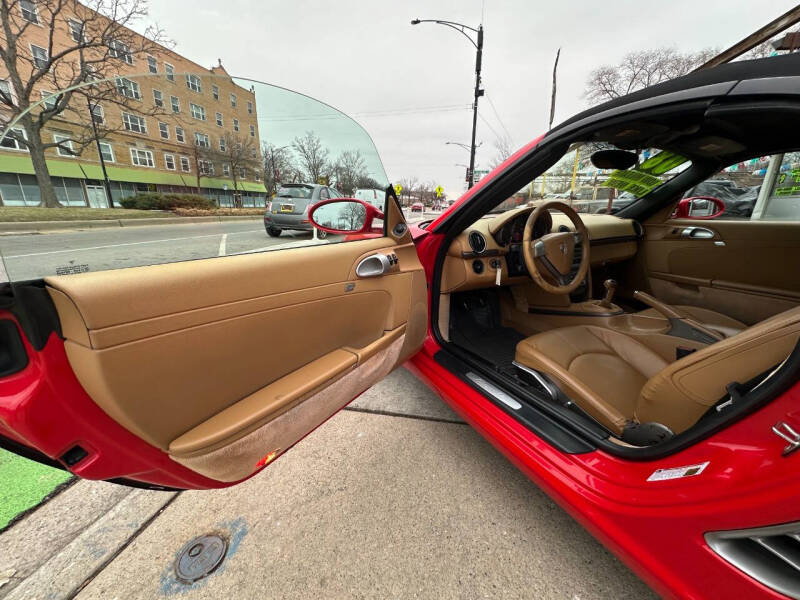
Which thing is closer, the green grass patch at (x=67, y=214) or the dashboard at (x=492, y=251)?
the green grass patch at (x=67, y=214)

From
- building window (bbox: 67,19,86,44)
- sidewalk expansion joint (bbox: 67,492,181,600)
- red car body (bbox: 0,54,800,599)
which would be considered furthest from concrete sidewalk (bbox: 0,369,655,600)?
building window (bbox: 67,19,86,44)

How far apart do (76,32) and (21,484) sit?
1.96 m

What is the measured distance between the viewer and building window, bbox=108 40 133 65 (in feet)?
2.93

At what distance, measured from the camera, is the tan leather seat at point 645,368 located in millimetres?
901

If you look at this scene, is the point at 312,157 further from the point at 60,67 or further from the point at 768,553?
the point at 768,553

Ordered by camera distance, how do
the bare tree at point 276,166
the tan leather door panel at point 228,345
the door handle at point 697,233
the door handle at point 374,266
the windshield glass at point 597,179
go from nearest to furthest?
the tan leather door panel at point 228,345 < the bare tree at point 276,166 < the door handle at point 374,266 < the windshield glass at point 597,179 < the door handle at point 697,233

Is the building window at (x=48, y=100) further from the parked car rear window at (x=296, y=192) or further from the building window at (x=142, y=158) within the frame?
the parked car rear window at (x=296, y=192)

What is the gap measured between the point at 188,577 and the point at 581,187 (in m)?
2.87

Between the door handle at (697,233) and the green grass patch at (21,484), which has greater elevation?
the door handle at (697,233)

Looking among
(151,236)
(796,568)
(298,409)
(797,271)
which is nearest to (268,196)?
(151,236)

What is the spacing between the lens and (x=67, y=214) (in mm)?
836

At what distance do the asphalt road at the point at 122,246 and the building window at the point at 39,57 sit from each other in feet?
1.26

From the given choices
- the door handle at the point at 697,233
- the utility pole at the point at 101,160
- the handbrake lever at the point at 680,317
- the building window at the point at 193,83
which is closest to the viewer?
the utility pole at the point at 101,160

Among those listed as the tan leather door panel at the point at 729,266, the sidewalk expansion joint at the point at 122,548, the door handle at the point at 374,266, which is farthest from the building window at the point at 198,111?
the tan leather door panel at the point at 729,266
